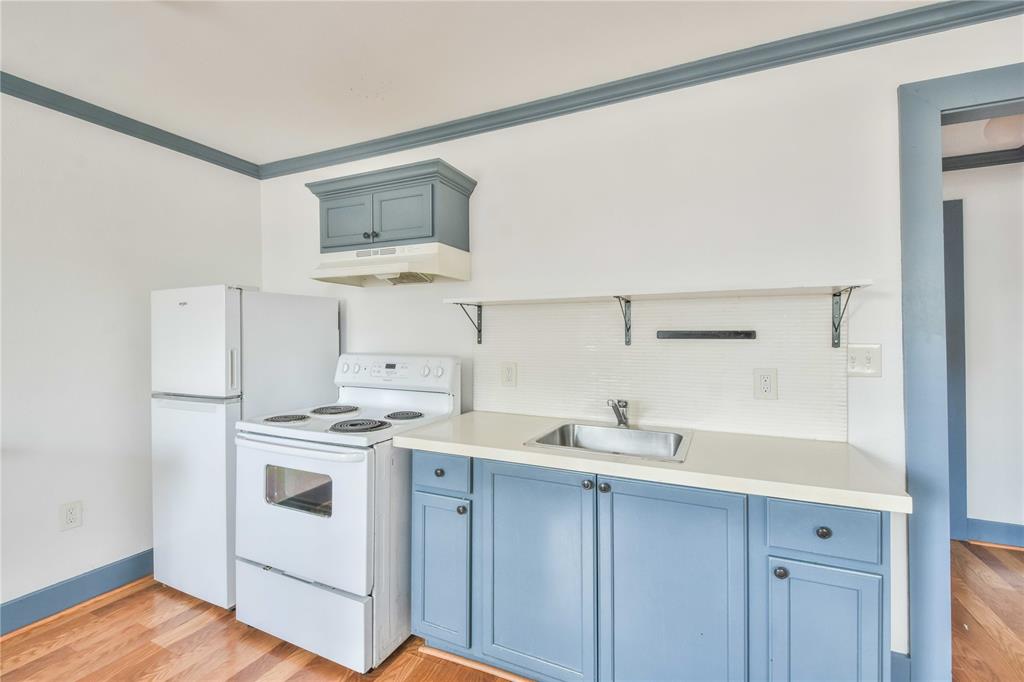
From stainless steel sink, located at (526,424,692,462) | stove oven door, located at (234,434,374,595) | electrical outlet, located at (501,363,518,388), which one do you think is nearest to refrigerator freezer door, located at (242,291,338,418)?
stove oven door, located at (234,434,374,595)

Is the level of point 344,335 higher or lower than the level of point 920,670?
higher

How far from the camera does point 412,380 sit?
7.91ft

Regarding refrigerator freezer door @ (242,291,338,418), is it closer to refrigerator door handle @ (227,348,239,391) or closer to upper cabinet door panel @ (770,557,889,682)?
refrigerator door handle @ (227,348,239,391)

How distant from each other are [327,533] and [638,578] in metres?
1.18

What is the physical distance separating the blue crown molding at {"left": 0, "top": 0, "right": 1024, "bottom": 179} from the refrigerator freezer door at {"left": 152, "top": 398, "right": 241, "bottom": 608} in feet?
4.72

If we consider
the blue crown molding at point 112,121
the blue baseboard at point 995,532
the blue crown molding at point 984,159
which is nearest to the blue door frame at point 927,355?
the blue crown molding at point 984,159

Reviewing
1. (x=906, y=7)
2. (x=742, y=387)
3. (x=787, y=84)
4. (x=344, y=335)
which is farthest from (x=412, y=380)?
(x=906, y=7)

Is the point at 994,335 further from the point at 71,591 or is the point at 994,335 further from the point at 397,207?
the point at 71,591

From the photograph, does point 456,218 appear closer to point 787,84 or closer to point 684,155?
point 684,155

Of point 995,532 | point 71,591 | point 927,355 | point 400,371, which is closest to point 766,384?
point 927,355

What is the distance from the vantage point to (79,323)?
7.36ft

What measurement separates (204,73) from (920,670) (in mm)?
3578

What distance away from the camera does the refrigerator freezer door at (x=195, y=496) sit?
2170 millimetres

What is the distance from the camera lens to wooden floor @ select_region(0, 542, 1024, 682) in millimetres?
1782
